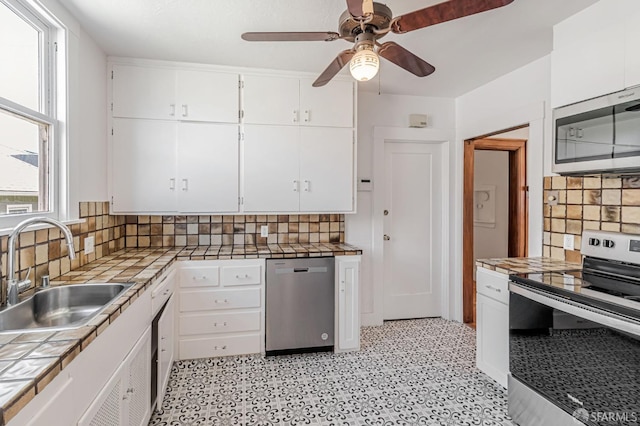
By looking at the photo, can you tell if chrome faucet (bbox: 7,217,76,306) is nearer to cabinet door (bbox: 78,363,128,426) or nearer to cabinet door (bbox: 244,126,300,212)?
cabinet door (bbox: 78,363,128,426)

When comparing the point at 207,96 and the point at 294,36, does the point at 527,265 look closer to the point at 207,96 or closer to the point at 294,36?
the point at 294,36

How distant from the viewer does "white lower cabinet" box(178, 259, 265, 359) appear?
268 cm

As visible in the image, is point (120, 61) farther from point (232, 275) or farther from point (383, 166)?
point (383, 166)

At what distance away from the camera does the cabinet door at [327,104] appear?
3.00 meters

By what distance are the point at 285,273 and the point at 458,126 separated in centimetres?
248

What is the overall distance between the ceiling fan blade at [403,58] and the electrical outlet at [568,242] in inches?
64.1

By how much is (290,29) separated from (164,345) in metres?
2.23

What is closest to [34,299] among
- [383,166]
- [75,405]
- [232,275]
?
[75,405]

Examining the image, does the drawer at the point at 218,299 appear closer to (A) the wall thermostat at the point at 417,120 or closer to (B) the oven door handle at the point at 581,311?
(B) the oven door handle at the point at 581,311

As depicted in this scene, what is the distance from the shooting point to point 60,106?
1980 mm

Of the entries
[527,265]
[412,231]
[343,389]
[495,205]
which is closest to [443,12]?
[527,265]

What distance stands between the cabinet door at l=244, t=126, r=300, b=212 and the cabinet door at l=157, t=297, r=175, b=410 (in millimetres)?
1037

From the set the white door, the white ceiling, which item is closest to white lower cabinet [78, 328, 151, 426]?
the white ceiling

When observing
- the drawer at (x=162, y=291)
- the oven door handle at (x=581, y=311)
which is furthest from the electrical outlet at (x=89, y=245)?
the oven door handle at (x=581, y=311)
